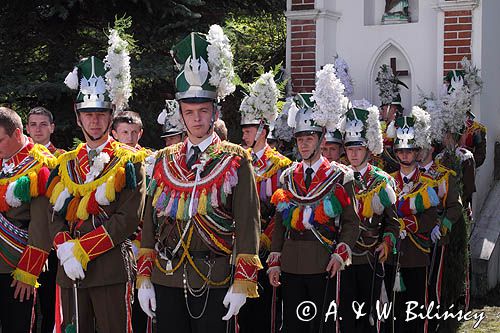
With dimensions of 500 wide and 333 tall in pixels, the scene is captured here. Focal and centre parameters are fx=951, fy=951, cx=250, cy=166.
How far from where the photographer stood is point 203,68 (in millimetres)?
5777

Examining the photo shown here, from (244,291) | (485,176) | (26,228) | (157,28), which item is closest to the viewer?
(244,291)

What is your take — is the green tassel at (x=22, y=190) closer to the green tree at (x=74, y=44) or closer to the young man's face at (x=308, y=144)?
the young man's face at (x=308, y=144)

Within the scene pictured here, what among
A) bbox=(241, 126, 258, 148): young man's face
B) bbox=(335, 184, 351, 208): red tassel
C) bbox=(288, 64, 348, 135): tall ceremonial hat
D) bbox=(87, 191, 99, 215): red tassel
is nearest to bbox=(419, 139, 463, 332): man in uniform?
bbox=(241, 126, 258, 148): young man's face

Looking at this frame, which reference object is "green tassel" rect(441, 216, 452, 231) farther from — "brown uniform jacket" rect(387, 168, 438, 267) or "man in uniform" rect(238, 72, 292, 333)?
"man in uniform" rect(238, 72, 292, 333)

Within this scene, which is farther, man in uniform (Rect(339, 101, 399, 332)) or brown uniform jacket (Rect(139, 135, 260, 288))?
man in uniform (Rect(339, 101, 399, 332))

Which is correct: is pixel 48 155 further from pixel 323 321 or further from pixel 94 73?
pixel 323 321

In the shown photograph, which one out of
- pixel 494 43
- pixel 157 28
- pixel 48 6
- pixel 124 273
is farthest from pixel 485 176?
pixel 124 273

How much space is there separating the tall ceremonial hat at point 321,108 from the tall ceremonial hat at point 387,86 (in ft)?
12.6

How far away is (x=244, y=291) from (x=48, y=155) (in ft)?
7.50

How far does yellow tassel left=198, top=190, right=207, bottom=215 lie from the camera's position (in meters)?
5.65

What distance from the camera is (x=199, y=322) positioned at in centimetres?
560

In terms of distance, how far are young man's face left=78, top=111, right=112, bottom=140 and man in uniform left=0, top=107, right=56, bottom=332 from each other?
72 centimetres

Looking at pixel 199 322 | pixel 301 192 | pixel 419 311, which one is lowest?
pixel 419 311

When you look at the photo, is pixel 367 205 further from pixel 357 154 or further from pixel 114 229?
pixel 114 229
